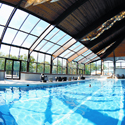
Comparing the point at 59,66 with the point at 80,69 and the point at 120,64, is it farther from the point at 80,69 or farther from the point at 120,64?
the point at 120,64

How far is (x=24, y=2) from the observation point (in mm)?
6141

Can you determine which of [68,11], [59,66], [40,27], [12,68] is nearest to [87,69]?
[59,66]

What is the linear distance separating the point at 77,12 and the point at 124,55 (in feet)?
61.9

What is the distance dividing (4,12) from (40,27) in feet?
9.05

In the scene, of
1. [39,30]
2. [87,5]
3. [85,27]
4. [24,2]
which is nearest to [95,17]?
[85,27]

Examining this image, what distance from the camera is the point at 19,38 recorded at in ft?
32.4

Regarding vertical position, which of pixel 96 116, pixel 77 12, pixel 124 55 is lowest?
pixel 96 116

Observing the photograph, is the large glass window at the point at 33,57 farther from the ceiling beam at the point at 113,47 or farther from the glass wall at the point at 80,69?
the ceiling beam at the point at 113,47

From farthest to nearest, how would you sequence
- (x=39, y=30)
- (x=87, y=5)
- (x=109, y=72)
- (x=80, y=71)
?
1. (x=109, y=72)
2. (x=80, y=71)
3. (x=39, y=30)
4. (x=87, y=5)

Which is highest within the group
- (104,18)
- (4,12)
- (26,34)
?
(104,18)

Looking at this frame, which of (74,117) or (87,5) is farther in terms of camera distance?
(87,5)

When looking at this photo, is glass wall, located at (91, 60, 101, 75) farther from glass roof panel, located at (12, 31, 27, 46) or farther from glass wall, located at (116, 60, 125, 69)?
glass roof panel, located at (12, 31, 27, 46)

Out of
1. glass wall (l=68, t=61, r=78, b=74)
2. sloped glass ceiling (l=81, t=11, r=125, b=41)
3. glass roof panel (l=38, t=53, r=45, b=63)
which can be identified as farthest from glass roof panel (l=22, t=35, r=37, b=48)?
glass wall (l=68, t=61, r=78, b=74)

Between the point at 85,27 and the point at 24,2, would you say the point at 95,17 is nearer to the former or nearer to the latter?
the point at 85,27
